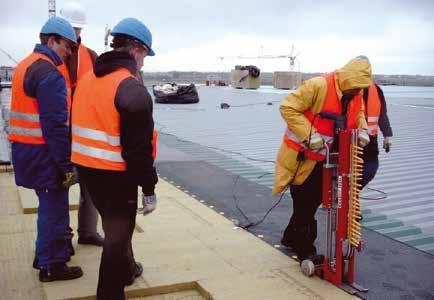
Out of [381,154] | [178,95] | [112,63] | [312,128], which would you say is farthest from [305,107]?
[178,95]

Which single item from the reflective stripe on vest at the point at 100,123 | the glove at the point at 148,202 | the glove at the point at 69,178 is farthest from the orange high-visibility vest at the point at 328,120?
the glove at the point at 69,178

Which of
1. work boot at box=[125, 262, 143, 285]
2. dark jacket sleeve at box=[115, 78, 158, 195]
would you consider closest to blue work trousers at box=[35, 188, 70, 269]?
→ work boot at box=[125, 262, 143, 285]

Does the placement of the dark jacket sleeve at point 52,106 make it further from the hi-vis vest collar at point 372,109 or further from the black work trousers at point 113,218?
the hi-vis vest collar at point 372,109

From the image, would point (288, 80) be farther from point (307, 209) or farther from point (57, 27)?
point (57, 27)

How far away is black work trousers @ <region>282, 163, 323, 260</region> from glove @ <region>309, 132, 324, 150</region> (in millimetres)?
294

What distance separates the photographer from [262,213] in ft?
18.6

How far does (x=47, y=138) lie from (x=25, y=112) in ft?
0.88

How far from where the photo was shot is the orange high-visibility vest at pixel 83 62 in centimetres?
414

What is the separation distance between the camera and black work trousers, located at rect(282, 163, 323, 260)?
4047 millimetres

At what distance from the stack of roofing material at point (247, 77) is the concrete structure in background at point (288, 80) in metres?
2.12

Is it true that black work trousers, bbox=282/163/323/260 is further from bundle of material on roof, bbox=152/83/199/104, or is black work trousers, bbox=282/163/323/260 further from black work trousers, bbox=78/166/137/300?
bundle of material on roof, bbox=152/83/199/104

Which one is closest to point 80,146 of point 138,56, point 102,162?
point 102,162

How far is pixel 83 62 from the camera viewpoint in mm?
4168

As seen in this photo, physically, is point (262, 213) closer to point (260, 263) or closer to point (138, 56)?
point (260, 263)
